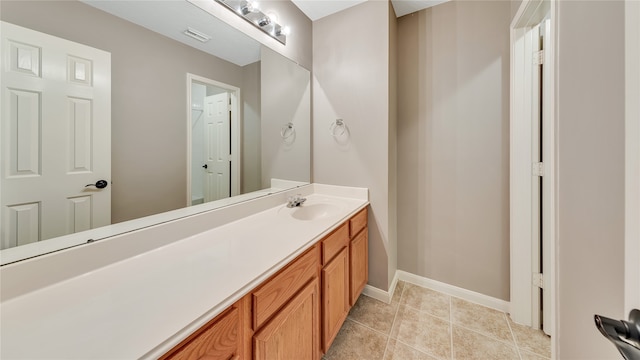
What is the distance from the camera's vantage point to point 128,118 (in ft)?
2.91

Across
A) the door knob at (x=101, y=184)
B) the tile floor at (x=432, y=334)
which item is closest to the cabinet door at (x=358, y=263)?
the tile floor at (x=432, y=334)

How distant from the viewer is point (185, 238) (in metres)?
1.05

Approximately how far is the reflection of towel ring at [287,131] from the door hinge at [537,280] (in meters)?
2.08

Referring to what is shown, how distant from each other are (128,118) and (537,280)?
257cm

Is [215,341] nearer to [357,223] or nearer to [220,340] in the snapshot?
[220,340]

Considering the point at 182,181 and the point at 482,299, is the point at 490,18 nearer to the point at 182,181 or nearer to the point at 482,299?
the point at 482,299

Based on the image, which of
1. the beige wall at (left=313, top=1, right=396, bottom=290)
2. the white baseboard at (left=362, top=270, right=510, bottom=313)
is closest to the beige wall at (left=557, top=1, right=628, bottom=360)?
the beige wall at (left=313, top=1, right=396, bottom=290)

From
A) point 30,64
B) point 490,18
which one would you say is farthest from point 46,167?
point 490,18

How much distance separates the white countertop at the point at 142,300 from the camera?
47 centimetres

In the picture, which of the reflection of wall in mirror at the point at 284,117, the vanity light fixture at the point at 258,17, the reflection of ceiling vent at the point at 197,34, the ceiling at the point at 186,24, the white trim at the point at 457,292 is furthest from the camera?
the white trim at the point at 457,292

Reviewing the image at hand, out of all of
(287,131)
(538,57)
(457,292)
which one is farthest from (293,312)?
(538,57)

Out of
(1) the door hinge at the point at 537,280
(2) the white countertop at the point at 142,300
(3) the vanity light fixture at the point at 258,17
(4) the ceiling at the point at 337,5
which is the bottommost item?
(1) the door hinge at the point at 537,280

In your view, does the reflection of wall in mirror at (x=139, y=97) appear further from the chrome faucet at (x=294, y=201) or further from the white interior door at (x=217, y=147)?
the chrome faucet at (x=294, y=201)

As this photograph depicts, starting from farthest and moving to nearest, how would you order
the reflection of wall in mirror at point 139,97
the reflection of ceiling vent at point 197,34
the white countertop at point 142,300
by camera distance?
1. the reflection of ceiling vent at point 197,34
2. the reflection of wall in mirror at point 139,97
3. the white countertop at point 142,300
